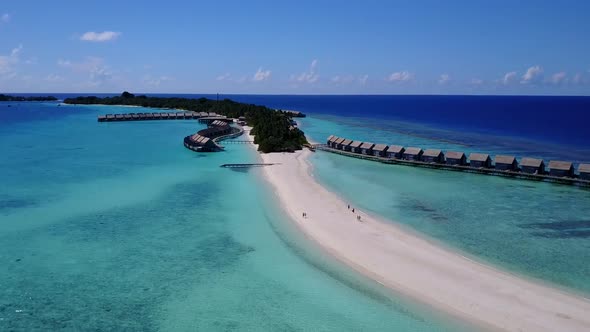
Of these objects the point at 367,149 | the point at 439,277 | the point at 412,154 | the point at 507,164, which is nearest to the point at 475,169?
the point at 507,164

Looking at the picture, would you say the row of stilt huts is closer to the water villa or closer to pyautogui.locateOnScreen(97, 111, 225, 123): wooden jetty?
the water villa

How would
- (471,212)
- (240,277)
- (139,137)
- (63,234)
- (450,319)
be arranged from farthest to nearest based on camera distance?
(139,137)
(471,212)
(63,234)
(240,277)
(450,319)

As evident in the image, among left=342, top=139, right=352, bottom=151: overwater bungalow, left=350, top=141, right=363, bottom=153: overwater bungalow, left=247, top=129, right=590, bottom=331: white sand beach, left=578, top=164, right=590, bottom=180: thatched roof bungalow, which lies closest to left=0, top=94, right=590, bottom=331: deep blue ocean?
left=247, top=129, right=590, bottom=331: white sand beach

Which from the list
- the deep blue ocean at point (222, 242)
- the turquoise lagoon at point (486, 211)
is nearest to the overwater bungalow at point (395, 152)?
the turquoise lagoon at point (486, 211)

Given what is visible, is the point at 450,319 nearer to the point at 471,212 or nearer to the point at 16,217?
the point at 471,212

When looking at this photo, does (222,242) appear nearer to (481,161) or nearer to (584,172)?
(481,161)

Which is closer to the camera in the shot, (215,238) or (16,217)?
(215,238)

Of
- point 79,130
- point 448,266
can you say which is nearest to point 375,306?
point 448,266

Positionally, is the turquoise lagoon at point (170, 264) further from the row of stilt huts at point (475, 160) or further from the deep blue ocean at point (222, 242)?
the row of stilt huts at point (475, 160)

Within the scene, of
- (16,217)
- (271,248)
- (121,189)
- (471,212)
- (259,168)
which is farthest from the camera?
(259,168)
